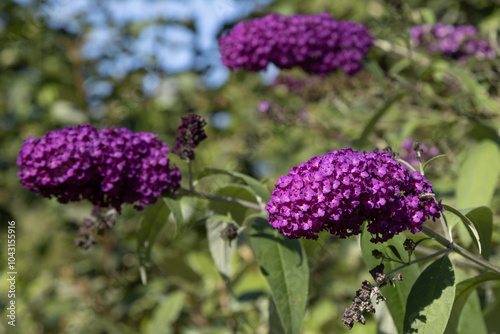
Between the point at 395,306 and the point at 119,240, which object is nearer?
the point at 395,306

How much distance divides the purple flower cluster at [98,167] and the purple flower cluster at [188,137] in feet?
0.19

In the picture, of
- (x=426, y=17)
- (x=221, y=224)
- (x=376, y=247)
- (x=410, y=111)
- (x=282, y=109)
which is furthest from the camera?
(x=410, y=111)

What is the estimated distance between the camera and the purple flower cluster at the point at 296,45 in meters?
3.05

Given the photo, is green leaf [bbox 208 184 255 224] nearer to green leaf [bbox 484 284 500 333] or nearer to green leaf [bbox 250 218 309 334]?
green leaf [bbox 250 218 309 334]

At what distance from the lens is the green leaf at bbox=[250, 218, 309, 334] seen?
2.00m

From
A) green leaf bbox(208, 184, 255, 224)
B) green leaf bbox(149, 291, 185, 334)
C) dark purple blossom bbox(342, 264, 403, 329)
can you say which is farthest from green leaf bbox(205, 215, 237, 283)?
green leaf bbox(149, 291, 185, 334)

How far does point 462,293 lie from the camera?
80.5 inches

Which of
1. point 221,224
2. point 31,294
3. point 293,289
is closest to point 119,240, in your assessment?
point 31,294

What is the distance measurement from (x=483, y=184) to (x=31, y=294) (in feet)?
12.4

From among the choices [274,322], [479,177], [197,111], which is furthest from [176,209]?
[197,111]

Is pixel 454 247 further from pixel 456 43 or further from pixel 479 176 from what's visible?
pixel 456 43

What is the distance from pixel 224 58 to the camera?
3180 mm

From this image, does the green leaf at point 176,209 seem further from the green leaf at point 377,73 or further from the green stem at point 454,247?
the green leaf at point 377,73

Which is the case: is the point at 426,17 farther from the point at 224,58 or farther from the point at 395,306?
the point at 395,306
